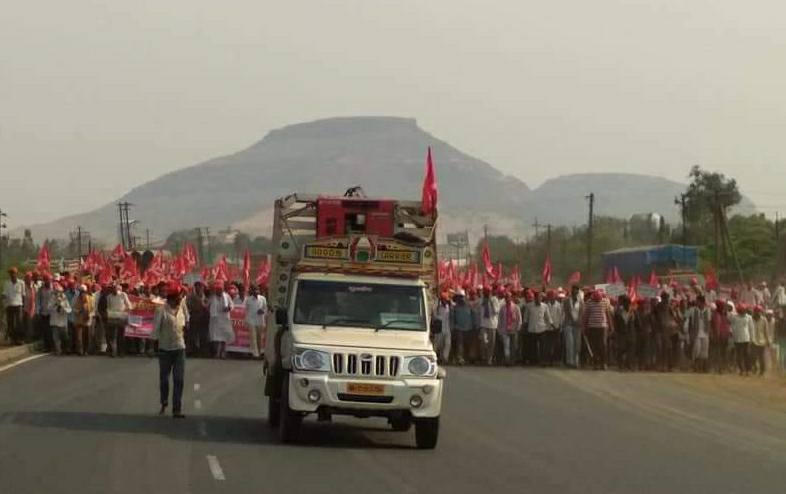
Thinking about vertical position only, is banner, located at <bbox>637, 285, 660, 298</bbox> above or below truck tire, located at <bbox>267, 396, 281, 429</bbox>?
below

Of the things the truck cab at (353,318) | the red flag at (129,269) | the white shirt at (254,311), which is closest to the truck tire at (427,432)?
the truck cab at (353,318)

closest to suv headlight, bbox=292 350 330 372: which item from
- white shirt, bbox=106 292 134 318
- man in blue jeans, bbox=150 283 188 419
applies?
man in blue jeans, bbox=150 283 188 419

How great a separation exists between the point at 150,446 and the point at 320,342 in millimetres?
2213

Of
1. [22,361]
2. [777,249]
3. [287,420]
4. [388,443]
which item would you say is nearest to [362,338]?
[287,420]

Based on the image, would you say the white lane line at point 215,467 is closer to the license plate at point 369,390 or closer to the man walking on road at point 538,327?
the license plate at point 369,390

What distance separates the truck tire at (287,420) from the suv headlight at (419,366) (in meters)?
1.34

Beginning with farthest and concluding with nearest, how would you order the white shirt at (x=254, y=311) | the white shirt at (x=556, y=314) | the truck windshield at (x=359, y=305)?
the white shirt at (x=254, y=311) → the white shirt at (x=556, y=314) → the truck windshield at (x=359, y=305)

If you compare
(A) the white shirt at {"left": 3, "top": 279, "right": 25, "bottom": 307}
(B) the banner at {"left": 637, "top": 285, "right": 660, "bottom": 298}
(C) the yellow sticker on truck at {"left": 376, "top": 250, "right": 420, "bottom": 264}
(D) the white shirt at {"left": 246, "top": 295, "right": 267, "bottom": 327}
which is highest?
(C) the yellow sticker on truck at {"left": 376, "top": 250, "right": 420, "bottom": 264}

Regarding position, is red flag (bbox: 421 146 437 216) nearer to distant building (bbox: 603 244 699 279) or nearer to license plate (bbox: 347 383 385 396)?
license plate (bbox: 347 383 385 396)

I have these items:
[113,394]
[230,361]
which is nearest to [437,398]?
[113,394]

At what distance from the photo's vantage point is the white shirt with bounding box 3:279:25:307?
35625mm

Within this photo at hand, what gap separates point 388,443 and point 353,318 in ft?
5.08

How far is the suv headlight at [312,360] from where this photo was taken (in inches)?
661

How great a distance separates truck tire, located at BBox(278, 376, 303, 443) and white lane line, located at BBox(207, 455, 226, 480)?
1516 mm
